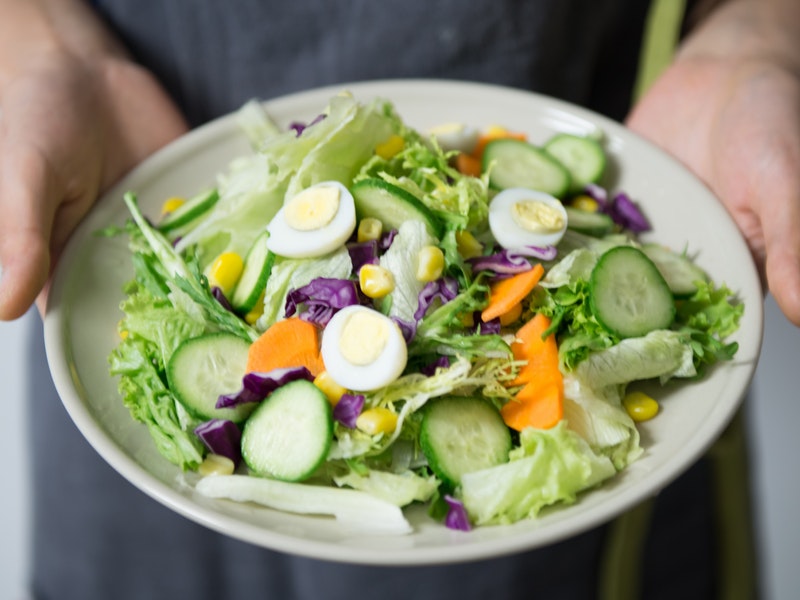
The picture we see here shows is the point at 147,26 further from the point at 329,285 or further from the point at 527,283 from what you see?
the point at 527,283

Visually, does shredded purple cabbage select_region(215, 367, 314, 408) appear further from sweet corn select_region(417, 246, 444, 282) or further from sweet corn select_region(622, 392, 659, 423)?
sweet corn select_region(622, 392, 659, 423)

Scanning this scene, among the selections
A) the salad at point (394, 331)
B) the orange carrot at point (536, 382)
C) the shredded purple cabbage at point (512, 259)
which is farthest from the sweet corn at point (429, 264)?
the orange carrot at point (536, 382)

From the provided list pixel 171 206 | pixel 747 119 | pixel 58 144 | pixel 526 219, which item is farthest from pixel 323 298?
pixel 747 119

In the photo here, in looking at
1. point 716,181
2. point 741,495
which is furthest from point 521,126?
point 741,495

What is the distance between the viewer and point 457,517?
178 centimetres

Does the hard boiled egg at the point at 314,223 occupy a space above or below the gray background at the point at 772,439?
above

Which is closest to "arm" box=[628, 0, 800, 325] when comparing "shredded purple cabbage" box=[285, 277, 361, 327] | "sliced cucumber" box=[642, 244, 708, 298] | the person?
the person

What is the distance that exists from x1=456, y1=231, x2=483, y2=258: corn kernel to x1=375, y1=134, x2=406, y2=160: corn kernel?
0.34 meters

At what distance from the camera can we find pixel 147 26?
303cm

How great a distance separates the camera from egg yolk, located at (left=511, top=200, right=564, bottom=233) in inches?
88.7

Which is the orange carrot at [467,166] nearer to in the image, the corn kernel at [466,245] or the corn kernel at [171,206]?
the corn kernel at [466,245]

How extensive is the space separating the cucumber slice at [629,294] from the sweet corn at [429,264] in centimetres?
37

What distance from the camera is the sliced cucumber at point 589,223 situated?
7.93 feet

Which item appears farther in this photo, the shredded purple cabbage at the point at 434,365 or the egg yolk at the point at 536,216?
the egg yolk at the point at 536,216
